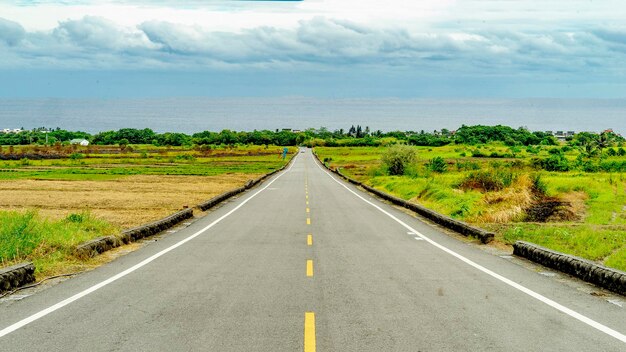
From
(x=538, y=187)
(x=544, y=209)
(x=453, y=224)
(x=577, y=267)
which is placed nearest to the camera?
(x=577, y=267)

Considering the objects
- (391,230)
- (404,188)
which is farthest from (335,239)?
(404,188)

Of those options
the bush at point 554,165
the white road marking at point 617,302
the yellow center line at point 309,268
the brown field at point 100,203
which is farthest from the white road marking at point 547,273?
the bush at point 554,165

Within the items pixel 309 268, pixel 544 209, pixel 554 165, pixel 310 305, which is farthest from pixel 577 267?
pixel 554 165

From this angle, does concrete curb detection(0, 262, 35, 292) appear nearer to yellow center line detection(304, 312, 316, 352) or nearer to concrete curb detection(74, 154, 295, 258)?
concrete curb detection(74, 154, 295, 258)

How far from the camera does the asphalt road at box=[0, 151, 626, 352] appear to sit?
634 cm

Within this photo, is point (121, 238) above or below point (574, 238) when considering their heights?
below

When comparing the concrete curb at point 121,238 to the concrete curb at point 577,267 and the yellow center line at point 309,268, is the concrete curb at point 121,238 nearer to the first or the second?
the yellow center line at point 309,268

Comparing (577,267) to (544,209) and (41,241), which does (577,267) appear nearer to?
(41,241)

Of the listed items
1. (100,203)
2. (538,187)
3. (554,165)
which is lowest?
(100,203)

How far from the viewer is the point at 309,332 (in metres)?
6.63

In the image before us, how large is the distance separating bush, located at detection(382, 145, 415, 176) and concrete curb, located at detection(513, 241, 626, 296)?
149 ft

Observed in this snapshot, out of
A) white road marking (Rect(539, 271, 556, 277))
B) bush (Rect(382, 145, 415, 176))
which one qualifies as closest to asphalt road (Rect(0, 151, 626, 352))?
white road marking (Rect(539, 271, 556, 277))

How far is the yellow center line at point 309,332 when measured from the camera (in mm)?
6074

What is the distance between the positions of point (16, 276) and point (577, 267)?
984cm
